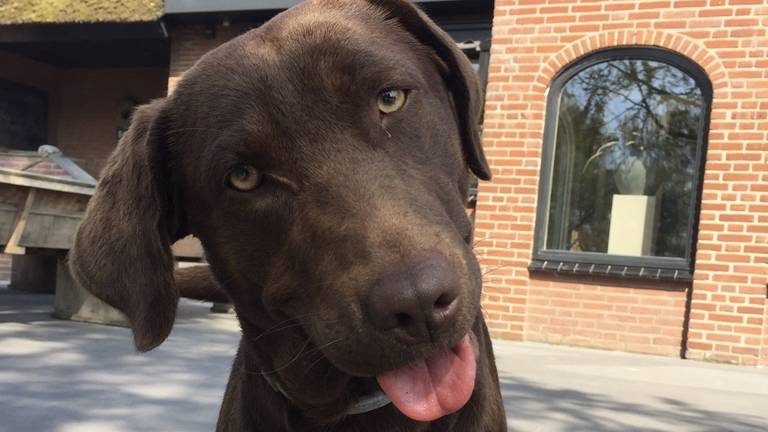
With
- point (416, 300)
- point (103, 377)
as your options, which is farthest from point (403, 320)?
point (103, 377)

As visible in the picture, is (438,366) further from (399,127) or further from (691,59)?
(691,59)

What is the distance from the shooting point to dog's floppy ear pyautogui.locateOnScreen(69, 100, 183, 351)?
1638 mm

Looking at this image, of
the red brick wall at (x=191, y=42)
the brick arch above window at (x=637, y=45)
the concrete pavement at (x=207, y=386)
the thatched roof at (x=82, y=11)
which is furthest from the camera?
the red brick wall at (x=191, y=42)

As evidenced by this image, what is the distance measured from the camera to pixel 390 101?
1.53m

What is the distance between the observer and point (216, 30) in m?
8.30

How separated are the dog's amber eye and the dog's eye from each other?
14.1 inches

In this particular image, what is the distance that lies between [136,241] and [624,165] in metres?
5.43

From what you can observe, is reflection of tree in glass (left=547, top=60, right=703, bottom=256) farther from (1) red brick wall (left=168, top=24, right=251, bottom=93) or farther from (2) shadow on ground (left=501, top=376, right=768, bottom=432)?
(1) red brick wall (left=168, top=24, right=251, bottom=93)

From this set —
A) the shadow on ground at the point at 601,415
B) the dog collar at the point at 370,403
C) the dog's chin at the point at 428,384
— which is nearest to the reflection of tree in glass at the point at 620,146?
the shadow on ground at the point at 601,415

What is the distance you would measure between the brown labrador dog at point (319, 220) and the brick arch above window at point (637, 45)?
436cm

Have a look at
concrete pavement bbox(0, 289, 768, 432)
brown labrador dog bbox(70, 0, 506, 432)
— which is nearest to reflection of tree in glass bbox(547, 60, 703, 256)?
concrete pavement bbox(0, 289, 768, 432)

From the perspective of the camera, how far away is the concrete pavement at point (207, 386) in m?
3.19

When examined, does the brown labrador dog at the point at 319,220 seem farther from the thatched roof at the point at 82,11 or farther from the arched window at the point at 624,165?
the thatched roof at the point at 82,11

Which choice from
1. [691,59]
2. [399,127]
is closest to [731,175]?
[691,59]
